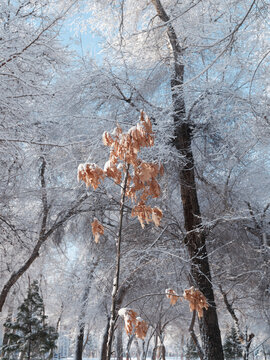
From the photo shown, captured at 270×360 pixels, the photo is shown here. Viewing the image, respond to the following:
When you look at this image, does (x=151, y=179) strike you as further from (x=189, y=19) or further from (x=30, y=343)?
(x=30, y=343)

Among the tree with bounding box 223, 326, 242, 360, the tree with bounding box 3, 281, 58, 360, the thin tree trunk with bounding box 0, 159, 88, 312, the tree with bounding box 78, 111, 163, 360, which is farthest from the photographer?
the tree with bounding box 223, 326, 242, 360

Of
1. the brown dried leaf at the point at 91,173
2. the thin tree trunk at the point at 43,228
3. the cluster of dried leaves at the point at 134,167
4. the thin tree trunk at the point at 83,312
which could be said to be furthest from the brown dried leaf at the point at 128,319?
the thin tree trunk at the point at 83,312

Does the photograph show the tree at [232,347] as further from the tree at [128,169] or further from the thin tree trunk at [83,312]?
the tree at [128,169]

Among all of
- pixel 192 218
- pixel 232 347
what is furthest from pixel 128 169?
pixel 232 347

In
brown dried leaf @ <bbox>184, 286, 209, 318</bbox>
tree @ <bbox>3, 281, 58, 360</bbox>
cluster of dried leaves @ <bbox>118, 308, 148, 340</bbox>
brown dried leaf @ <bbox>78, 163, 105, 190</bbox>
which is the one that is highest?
tree @ <bbox>3, 281, 58, 360</bbox>

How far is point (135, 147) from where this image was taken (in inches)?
124

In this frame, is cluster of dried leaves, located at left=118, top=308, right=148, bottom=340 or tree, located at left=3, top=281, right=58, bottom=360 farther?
tree, located at left=3, top=281, right=58, bottom=360

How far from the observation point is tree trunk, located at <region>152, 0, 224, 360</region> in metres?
6.11

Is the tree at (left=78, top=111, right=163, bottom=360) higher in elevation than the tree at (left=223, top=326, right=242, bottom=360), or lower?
lower

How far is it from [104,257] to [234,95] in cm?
512

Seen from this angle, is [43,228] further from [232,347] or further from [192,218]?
[232,347]

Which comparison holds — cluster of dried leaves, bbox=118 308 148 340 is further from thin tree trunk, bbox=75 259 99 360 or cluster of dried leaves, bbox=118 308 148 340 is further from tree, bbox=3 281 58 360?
tree, bbox=3 281 58 360

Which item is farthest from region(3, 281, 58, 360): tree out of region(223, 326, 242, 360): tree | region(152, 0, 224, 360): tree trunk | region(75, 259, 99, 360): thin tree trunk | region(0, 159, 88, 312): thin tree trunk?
region(223, 326, 242, 360): tree

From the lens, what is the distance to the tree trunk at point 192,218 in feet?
20.0
